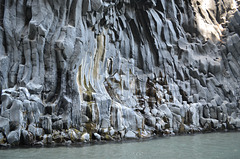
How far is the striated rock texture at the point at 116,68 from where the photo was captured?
683 inches

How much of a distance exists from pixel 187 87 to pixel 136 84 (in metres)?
6.63

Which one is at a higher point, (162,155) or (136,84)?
(136,84)

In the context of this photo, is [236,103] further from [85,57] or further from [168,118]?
[85,57]

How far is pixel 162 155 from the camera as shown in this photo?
13266 millimetres

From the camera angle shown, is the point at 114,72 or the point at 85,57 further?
the point at 114,72

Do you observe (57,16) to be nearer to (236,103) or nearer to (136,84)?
(136,84)

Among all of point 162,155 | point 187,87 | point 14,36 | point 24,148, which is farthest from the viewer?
point 187,87

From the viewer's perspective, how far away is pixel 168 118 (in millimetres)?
24281

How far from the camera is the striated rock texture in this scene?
56.9 feet

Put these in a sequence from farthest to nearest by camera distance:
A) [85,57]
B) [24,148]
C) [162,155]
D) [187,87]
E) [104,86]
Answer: [187,87] < [104,86] < [85,57] < [24,148] < [162,155]

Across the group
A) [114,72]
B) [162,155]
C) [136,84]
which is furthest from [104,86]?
[162,155]

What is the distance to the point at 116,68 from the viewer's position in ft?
82.7

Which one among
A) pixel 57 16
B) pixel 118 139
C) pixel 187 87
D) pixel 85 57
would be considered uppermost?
pixel 57 16

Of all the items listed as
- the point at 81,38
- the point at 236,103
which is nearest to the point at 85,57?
the point at 81,38
